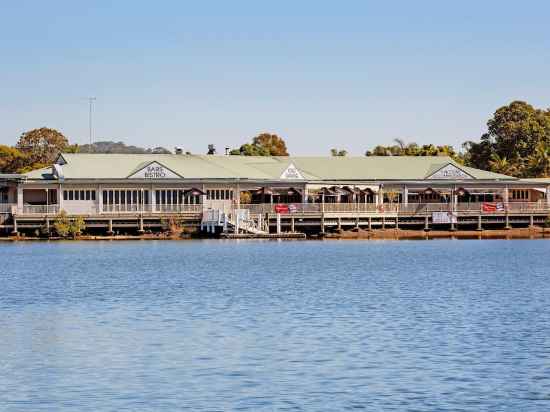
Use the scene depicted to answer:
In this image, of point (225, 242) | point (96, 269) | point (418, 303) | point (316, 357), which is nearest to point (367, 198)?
point (225, 242)

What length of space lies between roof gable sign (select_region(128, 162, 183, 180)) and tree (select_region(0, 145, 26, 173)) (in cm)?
5264

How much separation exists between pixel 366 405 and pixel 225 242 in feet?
203

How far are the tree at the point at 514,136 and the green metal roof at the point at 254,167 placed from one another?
25863 mm

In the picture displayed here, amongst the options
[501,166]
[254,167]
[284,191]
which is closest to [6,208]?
[284,191]

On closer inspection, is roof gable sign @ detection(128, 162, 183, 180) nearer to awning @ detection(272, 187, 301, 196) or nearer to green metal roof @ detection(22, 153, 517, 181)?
green metal roof @ detection(22, 153, 517, 181)

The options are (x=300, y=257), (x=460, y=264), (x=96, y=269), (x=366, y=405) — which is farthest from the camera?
(x=300, y=257)

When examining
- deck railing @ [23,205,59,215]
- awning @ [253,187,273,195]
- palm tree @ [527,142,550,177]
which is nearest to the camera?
deck railing @ [23,205,59,215]

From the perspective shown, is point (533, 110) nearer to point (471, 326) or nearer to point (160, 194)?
point (160, 194)

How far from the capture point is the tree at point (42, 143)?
145 m

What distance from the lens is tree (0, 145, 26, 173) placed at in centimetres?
14125

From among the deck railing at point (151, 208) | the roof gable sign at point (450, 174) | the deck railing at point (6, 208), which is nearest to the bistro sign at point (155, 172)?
the deck railing at point (151, 208)

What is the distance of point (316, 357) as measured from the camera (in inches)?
1208

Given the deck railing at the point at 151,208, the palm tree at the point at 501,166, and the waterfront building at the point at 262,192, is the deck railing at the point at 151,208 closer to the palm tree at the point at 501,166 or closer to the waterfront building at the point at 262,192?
the waterfront building at the point at 262,192

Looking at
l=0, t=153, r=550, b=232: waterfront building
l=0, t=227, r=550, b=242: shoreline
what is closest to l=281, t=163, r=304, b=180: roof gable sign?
l=0, t=153, r=550, b=232: waterfront building
